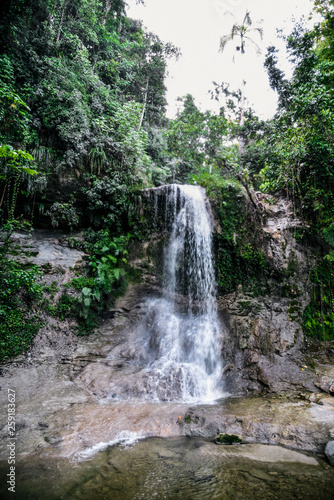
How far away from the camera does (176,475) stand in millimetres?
2631

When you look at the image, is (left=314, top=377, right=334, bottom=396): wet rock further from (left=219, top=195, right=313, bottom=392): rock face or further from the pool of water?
the pool of water

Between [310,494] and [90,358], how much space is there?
17.7ft

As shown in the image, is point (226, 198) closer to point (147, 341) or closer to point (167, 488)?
point (147, 341)

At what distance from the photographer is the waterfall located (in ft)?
18.0

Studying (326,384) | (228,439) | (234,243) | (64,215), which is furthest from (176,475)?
(64,215)

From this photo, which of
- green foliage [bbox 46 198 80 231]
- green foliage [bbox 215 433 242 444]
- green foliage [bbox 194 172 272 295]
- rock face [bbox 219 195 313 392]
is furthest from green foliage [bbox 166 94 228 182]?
green foliage [bbox 215 433 242 444]

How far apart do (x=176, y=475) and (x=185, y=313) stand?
544cm

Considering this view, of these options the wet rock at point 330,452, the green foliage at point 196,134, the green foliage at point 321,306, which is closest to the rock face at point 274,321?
the green foliage at point 321,306

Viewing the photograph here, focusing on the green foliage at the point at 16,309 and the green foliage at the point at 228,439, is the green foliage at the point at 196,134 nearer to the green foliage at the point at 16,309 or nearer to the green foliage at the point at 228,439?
the green foliage at the point at 16,309

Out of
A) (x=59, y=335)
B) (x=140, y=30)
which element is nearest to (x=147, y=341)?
(x=59, y=335)

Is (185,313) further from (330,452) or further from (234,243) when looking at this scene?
(330,452)

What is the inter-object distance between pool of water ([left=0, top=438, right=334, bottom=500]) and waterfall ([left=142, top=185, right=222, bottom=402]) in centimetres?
211

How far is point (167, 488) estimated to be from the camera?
94.5 inches

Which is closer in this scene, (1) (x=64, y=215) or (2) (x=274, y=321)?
(2) (x=274, y=321)
